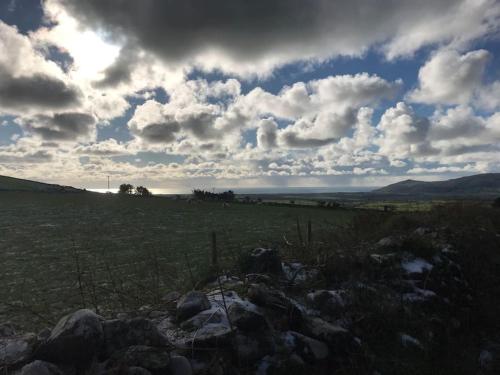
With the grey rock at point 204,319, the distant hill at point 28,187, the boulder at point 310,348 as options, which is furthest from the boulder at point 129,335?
the distant hill at point 28,187

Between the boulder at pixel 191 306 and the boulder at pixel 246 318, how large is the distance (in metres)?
0.53

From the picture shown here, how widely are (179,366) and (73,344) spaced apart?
1.42 metres

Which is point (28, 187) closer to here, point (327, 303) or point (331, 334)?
point (327, 303)

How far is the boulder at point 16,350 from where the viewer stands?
14.4ft

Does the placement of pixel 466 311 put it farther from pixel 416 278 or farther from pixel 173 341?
pixel 173 341

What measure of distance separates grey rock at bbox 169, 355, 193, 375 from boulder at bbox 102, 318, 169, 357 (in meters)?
0.37

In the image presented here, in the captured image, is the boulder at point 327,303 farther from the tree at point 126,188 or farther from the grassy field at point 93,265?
the tree at point 126,188

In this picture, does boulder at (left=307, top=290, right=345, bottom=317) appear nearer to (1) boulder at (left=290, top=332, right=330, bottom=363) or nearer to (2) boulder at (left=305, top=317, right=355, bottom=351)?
(2) boulder at (left=305, top=317, right=355, bottom=351)

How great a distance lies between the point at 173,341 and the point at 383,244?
7.54 meters

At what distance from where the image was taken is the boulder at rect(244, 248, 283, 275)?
8.47 meters

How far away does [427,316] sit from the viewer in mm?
7609

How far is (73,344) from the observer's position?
14.4 feet

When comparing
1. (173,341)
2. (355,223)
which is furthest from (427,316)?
(355,223)

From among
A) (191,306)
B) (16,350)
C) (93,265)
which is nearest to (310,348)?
(191,306)
